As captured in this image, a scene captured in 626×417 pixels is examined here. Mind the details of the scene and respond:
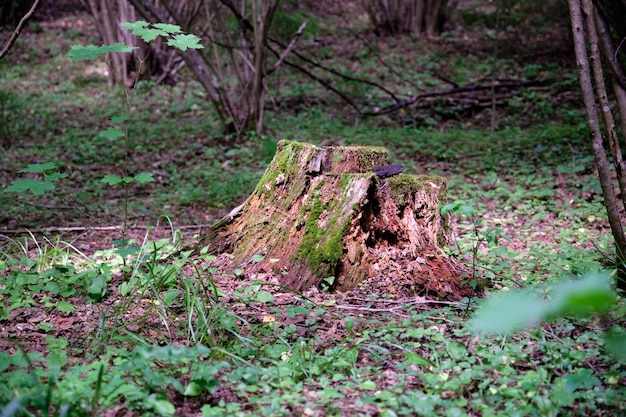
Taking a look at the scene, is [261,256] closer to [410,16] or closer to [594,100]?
[594,100]

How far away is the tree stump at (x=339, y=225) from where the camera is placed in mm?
3162

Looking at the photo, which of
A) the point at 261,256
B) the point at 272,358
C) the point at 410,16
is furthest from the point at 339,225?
the point at 410,16

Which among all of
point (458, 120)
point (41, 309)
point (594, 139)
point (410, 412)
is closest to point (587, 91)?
point (594, 139)

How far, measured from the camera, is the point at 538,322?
259 centimetres

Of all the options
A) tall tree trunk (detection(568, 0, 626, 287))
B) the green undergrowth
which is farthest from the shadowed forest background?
tall tree trunk (detection(568, 0, 626, 287))

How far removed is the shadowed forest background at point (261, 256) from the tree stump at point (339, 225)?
88mm

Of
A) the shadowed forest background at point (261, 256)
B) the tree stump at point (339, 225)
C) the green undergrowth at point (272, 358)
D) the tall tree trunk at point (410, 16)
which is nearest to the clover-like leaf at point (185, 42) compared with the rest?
the shadowed forest background at point (261, 256)

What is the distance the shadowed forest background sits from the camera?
81.7 inches

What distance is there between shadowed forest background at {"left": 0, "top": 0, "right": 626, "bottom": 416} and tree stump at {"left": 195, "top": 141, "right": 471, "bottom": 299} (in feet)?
0.29

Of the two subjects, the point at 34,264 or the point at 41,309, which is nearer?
the point at 41,309

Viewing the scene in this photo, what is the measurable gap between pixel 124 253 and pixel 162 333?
59cm

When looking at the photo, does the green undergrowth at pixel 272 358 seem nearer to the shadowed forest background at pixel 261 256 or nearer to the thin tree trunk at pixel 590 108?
the shadowed forest background at pixel 261 256

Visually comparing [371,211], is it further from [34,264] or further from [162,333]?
[34,264]

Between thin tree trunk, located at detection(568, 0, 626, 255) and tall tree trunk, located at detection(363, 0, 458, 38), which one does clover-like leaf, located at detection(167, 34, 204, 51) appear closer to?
thin tree trunk, located at detection(568, 0, 626, 255)
